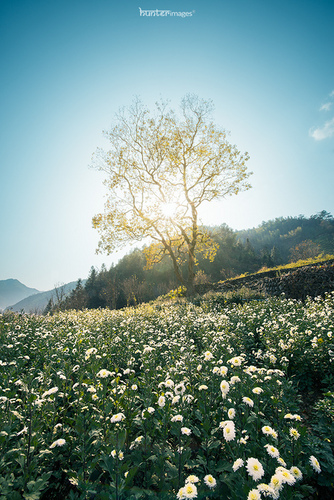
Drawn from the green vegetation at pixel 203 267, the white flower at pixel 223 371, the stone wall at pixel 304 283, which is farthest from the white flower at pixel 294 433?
the green vegetation at pixel 203 267

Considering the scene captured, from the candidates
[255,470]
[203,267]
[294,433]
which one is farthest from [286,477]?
[203,267]

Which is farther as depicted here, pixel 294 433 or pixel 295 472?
pixel 294 433

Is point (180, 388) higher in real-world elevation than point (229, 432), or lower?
higher

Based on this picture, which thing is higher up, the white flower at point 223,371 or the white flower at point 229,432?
the white flower at point 223,371

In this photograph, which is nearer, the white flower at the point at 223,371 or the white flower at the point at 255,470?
the white flower at the point at 255,470

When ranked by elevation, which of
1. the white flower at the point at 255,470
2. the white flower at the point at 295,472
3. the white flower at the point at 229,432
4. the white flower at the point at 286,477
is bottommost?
the white flower at the point at 295,472

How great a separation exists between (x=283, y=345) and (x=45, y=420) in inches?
155

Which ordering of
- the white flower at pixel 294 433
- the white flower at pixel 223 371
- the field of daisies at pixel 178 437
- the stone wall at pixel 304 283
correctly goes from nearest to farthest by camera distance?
1. the field of daisies at pixel 178 437
2. the white flower at pixel 294 433
3. the white flower at pixel 223 371
4. the stone wall at pixel 304 283

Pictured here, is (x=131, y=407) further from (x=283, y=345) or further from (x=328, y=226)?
(x=328, y=226)

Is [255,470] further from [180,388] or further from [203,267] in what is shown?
[203,267]

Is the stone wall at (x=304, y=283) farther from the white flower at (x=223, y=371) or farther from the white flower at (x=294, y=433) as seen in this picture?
the white flower at (x=294, y=433)

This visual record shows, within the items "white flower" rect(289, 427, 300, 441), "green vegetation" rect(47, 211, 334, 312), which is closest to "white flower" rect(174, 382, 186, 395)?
"white flower" rect(289, 427, 300, 441)

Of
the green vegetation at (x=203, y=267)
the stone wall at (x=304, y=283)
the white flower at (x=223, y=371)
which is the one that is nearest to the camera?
the white flower at (x=223, y=371)

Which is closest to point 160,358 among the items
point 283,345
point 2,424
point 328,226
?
point 283,345
